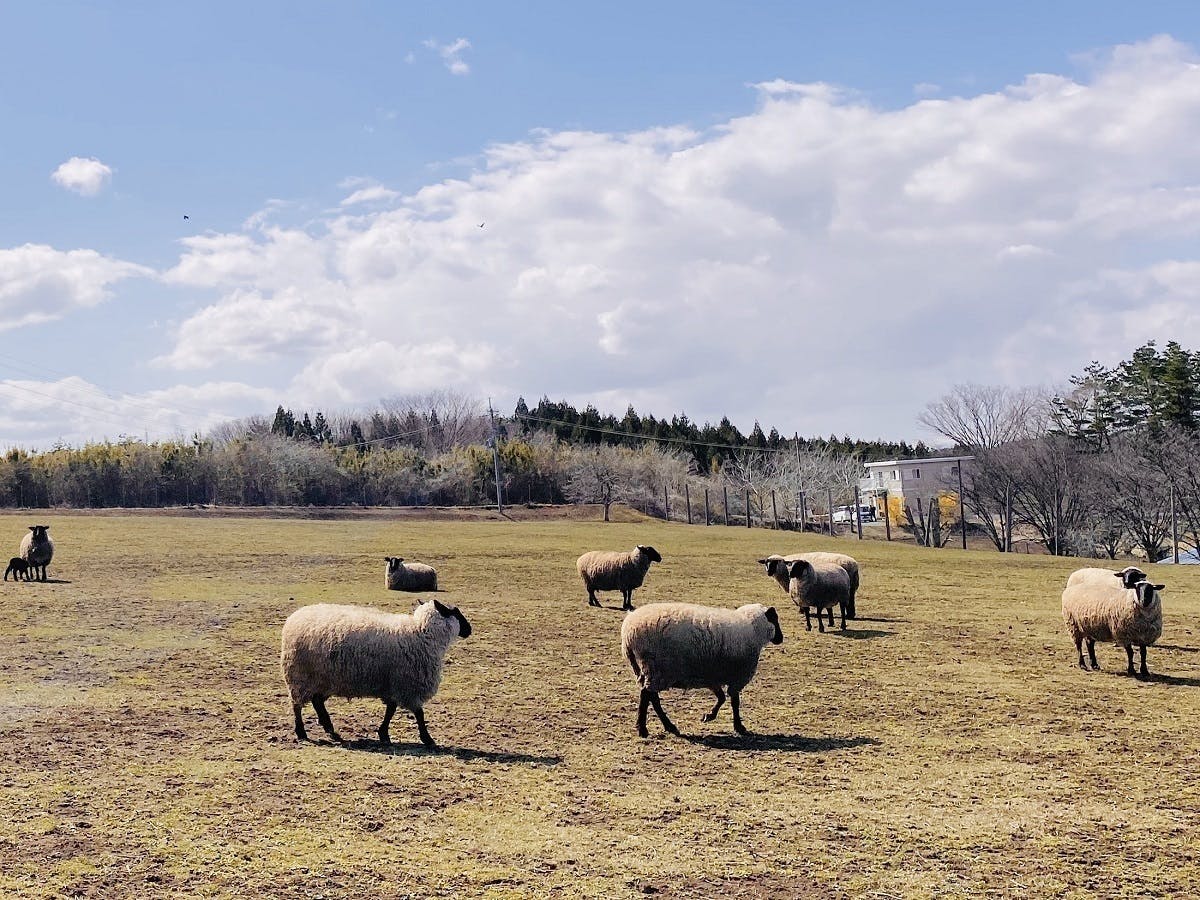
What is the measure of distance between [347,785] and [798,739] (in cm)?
593

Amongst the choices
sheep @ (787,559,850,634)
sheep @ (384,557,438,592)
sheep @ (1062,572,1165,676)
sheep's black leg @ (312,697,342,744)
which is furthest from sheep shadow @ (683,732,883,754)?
sheep @ (384,557,438,592)

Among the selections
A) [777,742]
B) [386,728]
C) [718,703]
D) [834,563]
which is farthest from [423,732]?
[834,563]

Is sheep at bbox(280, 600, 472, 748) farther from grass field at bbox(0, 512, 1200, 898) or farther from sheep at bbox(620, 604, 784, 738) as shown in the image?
sheep at bbox(620, 604, 784, 738)

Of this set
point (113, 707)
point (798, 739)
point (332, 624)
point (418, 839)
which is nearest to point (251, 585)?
point (113, 707)

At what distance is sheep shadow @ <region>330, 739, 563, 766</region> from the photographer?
12078mm

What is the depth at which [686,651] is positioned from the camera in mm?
13516

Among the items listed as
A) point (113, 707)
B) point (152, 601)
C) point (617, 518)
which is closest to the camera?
point (113, 707)

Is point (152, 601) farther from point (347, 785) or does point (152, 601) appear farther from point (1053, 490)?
point (1053, 490)

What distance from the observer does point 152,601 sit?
2569cm

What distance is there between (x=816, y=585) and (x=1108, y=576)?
19.0 feet

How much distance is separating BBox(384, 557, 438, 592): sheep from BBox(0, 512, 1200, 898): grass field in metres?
6.26

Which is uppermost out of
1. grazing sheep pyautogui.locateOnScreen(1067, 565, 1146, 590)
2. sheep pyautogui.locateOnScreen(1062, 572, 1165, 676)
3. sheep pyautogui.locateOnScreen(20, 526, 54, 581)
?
sheep pyautogui.locateOnScreen(20, 526, 54, 581)

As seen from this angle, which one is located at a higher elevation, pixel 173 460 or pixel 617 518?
pixel 173 460

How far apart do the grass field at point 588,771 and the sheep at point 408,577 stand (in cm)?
626
